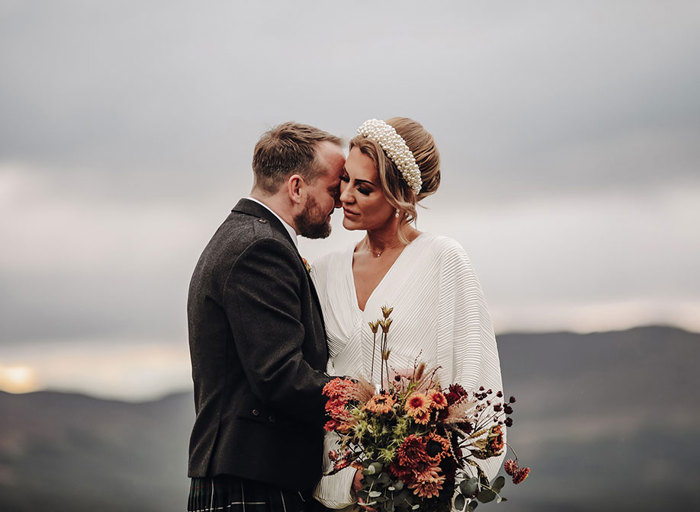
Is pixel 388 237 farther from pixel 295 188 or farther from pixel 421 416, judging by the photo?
pixel 421 416

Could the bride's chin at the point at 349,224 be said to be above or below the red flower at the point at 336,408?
above

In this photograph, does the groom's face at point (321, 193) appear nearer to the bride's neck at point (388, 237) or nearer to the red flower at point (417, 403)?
the bride's neck at point (388, 237)

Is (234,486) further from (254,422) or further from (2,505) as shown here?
(2,505)

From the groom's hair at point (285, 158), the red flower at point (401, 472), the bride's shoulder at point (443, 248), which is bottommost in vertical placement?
the red flower at point (401, 472)

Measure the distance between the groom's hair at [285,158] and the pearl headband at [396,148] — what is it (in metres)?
0.21

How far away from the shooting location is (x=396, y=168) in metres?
2.72

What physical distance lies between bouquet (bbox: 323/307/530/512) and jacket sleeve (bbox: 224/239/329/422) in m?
0.20

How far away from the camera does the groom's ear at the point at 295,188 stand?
2.78m

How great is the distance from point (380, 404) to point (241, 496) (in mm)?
666

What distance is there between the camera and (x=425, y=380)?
2254 millimetres

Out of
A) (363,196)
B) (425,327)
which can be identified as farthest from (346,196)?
(425,327)

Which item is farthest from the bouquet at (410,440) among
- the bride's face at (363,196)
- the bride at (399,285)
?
the bride's face at (363,196)

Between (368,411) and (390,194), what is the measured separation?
802 mm

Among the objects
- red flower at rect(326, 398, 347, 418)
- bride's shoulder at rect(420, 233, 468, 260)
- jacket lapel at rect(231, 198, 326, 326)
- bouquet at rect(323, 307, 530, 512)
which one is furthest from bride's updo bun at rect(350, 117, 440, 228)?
red flower at rect(326, 398, 347, 418)
